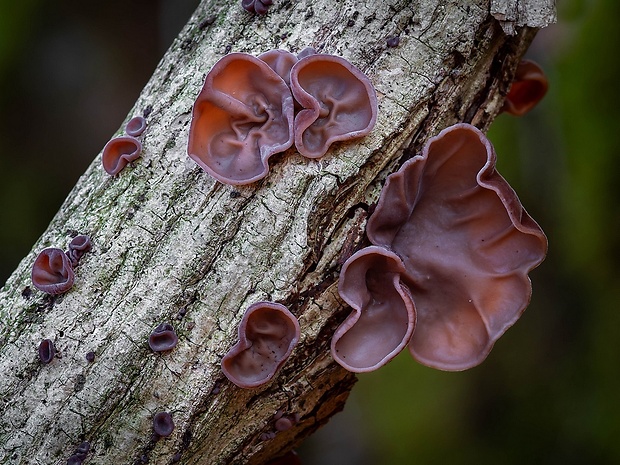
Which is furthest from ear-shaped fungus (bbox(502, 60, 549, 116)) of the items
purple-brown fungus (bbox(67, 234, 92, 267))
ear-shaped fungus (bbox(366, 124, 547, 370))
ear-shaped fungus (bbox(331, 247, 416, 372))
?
purple-brown fungus (bbox(67, 234, 92, 267))

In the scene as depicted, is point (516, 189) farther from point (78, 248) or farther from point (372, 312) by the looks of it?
point (78, 248)

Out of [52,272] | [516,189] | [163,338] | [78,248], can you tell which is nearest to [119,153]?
[78,248]

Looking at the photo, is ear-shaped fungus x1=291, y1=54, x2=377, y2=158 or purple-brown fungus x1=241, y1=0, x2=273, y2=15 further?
purple-brown fungus x1=241, y1=0, x2=273, y2=15

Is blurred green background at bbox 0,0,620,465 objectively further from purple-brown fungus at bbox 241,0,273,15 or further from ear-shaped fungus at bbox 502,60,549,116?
purple-brown fungus at bbox 241,0,273,15

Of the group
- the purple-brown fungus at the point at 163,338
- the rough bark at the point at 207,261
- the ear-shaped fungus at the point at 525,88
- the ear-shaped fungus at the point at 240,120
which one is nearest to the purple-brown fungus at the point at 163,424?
the rough bark at the point at 207,261

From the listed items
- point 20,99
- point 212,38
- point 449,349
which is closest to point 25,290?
point 212,38

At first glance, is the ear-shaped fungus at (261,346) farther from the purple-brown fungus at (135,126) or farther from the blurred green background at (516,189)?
the blurred green background at (516,189)
